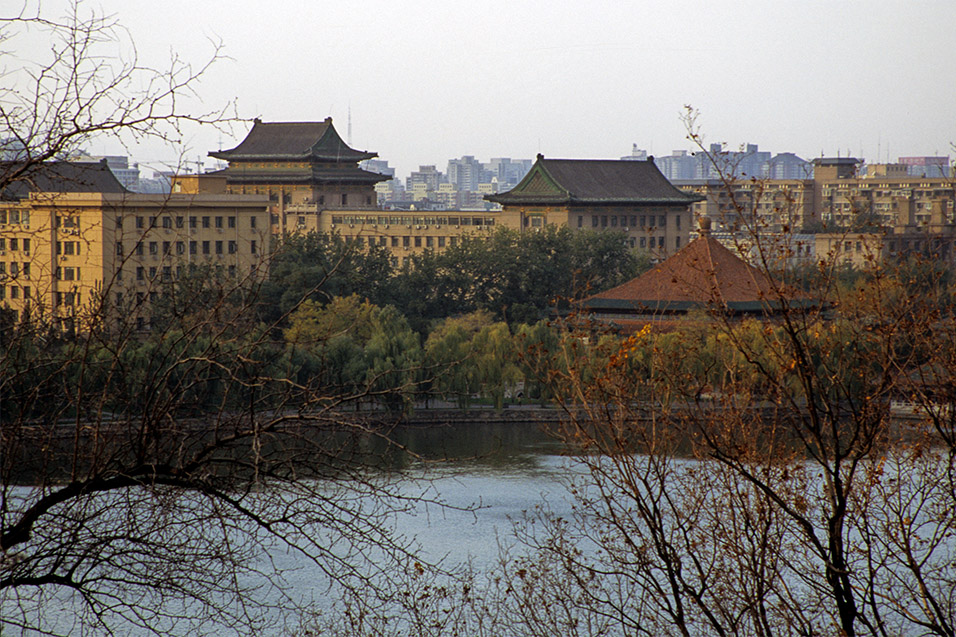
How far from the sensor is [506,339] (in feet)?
74.8

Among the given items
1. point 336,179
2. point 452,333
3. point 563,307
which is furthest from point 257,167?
point 452,333

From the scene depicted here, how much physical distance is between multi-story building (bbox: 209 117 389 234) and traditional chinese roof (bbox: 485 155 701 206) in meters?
6.28

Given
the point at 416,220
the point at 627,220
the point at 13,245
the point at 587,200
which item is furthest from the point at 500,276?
the point at 13,245

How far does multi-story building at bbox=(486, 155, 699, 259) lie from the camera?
3931cm

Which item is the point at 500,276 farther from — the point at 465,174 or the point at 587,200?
the point at 465,174

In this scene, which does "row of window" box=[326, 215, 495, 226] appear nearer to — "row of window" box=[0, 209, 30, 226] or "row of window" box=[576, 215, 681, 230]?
"row of window" box=[576, 215, 681, 230]

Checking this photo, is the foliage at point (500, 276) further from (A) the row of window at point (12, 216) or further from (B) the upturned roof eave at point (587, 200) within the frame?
(A) the row of window at point (12, 216)

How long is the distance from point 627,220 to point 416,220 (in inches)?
309

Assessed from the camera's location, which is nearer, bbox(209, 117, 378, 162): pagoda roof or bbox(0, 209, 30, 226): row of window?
bbox(0, 209, 30, 226): row of window

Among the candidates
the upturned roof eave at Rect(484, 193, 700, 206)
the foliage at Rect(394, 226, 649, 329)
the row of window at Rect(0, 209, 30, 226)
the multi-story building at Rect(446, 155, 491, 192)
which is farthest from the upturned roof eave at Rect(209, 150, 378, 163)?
the multi-story building at Rect(446, 155, 491, 192)

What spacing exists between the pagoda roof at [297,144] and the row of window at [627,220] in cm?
874

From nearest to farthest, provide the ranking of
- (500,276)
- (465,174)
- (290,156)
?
(500,276), (290,156), (465,174)

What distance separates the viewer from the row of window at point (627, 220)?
1581 inches

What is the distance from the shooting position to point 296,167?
42469 millimetres
